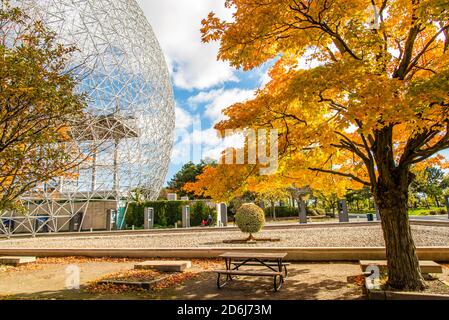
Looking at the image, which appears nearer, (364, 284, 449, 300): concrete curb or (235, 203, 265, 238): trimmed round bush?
(364, 284, 449, 300): concrete curb

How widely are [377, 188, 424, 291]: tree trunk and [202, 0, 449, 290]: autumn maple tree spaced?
0.7 inches

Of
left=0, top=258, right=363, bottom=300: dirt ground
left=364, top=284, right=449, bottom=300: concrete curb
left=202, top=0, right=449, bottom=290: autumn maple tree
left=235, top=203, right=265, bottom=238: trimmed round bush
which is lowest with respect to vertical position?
left=0, top=258, right=363, bottom=300: dirt ground

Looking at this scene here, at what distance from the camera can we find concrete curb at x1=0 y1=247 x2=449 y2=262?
7859mm

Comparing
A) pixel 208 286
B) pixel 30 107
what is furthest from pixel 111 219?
pixel 208 286

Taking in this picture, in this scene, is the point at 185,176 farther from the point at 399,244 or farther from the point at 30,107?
the point at 399,244

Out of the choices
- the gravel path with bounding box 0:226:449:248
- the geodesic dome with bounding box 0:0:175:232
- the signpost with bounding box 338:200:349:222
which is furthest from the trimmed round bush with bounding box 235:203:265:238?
the geodesic dome with bounding box 0:0:175:232

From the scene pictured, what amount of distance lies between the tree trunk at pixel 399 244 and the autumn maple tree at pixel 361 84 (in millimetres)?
17

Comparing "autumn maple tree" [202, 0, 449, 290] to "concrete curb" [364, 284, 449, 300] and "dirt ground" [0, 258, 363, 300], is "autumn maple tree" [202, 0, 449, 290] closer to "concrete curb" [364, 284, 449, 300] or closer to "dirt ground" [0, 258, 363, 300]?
"concrete curb" [364, 284, 449, 300]

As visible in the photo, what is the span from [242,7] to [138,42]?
31792 mm

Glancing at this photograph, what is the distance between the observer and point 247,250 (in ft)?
31.5

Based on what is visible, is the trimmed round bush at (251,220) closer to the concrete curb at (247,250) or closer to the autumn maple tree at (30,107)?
the concrete curb at (247,250)

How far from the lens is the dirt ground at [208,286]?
5652mm

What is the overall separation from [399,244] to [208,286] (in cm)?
415
